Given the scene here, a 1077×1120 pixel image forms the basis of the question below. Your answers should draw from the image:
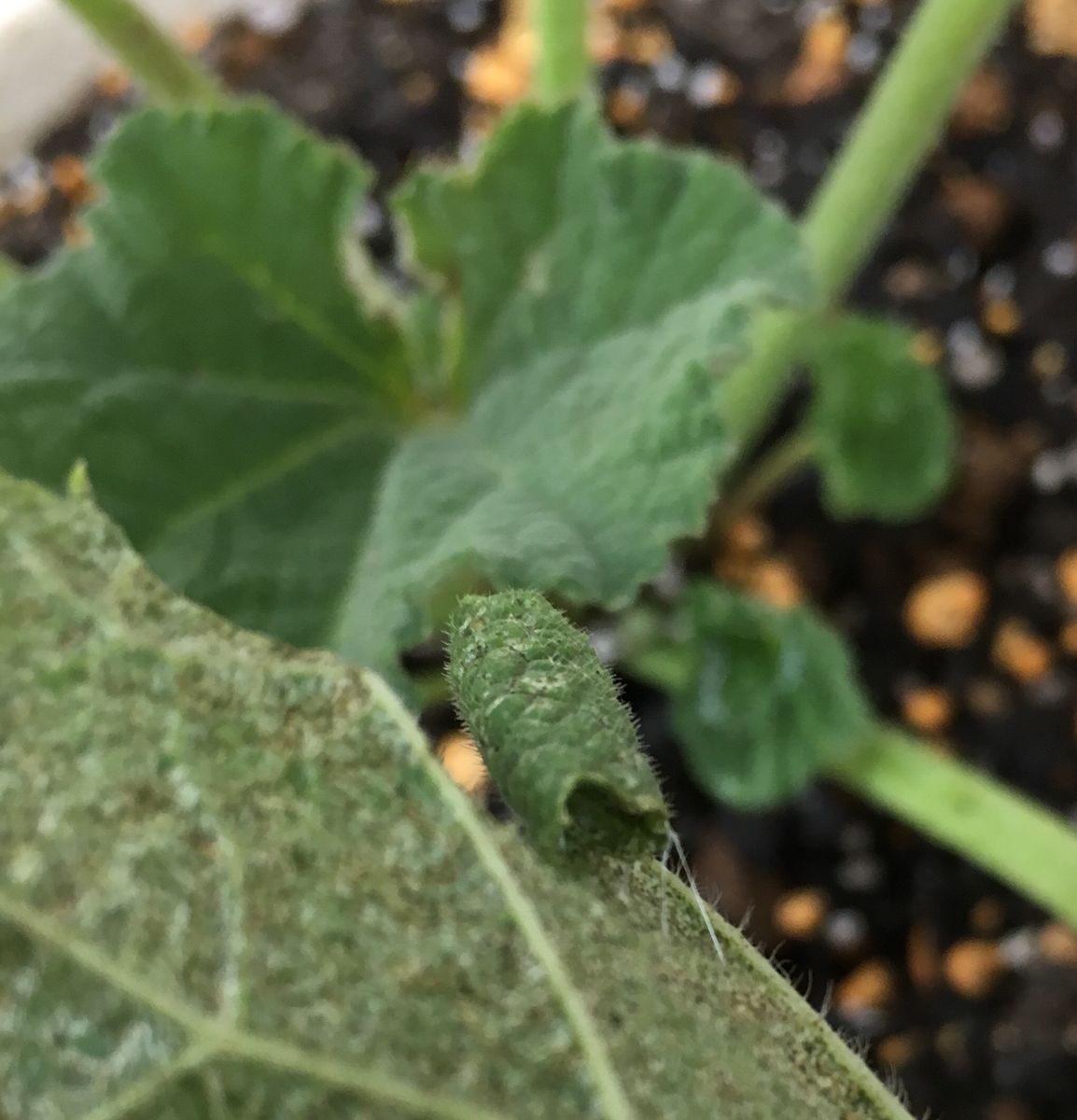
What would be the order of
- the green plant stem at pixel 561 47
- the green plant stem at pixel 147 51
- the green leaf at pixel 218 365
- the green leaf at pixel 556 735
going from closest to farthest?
the green leaf at pixel 556 735 < the green leaf at pixel 218 365 < the green plant stem at pixel 147 51 < the green plant stem at pixel 561 47

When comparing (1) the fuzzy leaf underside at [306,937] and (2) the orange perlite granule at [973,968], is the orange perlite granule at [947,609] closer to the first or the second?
(2) the orange perlite granule at [973,968]

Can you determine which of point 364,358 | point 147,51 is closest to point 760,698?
point 364,358

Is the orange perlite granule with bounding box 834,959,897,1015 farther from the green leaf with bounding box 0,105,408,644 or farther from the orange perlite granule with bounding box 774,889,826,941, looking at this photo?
the green leaf with bounding box 0,105,408,644

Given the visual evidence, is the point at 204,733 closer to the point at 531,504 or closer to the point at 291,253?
the point at 531,504

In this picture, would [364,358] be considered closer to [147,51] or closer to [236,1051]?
[147,51]

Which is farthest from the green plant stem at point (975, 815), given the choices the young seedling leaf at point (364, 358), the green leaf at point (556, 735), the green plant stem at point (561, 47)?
the green leaf at point (556, 735)

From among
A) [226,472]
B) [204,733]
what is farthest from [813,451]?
[204,733]
